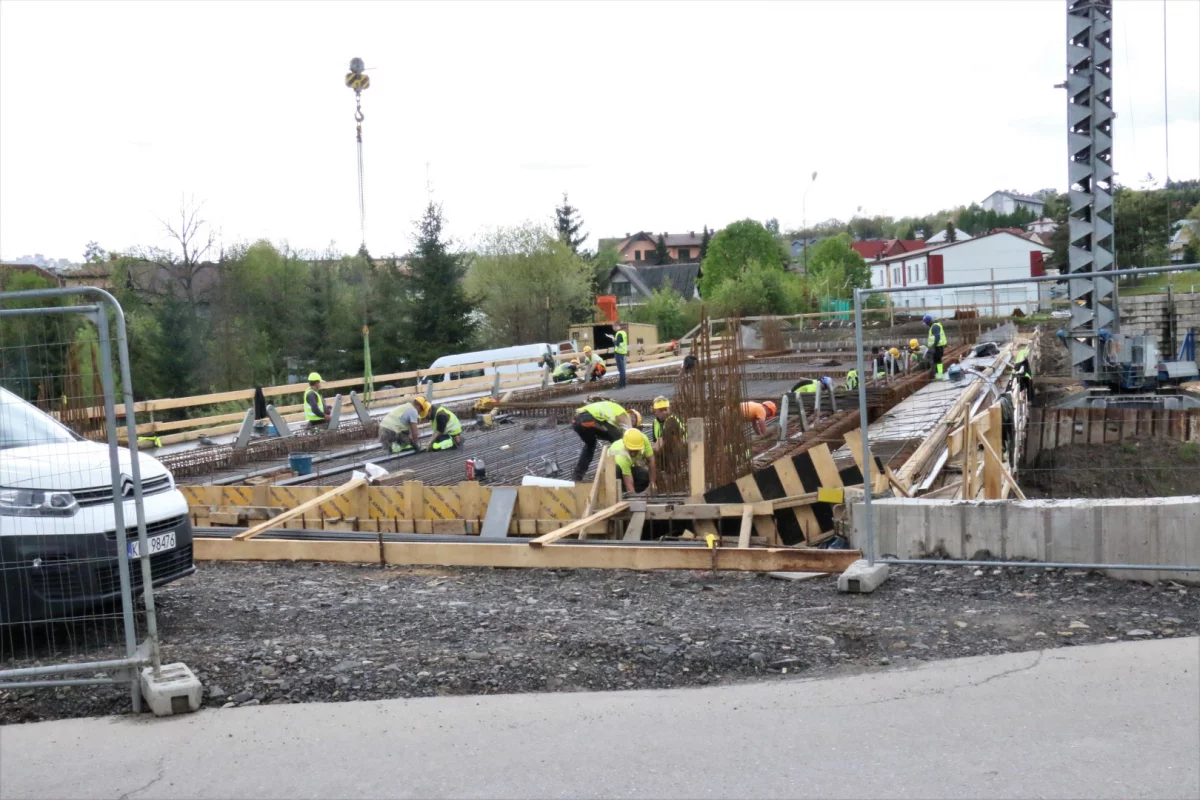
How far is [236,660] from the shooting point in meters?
5.31

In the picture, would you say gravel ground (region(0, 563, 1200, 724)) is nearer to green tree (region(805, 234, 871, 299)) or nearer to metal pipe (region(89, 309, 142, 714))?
metal pipe (region(89, 309, 142, 714))

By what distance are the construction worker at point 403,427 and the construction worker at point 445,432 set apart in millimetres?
217

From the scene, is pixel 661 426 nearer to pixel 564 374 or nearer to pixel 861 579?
pixel 861 579

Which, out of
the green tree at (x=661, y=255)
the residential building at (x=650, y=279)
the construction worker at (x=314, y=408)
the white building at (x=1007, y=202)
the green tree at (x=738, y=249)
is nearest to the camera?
the construction worker at (x=314, y=408)

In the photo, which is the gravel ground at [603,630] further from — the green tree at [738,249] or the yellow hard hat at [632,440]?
the green tree at [738,249]

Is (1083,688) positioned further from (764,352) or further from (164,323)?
(164,323)

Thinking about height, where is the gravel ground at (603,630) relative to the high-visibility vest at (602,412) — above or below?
below

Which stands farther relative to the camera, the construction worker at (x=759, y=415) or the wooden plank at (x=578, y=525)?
the construction worker at (x=759, y=415)

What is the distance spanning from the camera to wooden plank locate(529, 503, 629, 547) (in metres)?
8.18

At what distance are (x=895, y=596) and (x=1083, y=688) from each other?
179 cm

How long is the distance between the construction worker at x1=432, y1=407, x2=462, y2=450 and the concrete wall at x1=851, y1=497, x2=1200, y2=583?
9.13m

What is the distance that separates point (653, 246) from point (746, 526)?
5125 inches

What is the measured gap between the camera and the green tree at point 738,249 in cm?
8488

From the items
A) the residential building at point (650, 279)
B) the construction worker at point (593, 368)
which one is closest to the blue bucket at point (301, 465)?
the construction worker at point (593, 368)
